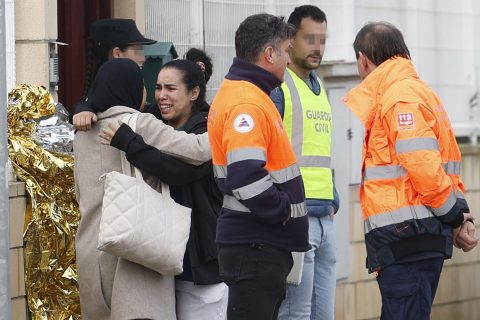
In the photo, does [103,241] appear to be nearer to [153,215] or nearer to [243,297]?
[153,215]

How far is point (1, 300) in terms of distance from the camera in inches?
191

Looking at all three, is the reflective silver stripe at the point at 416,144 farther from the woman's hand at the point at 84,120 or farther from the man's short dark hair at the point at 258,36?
A: the woman's hand at the point at 84,120

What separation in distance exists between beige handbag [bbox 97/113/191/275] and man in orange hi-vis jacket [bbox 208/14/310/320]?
39 centimetres

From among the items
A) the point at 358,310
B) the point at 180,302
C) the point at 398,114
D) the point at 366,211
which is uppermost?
the point at 398,114

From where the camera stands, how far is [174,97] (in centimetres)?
653

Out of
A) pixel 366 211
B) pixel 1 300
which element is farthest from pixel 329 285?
pixel 1 300

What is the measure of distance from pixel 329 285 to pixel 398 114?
1.43 meters

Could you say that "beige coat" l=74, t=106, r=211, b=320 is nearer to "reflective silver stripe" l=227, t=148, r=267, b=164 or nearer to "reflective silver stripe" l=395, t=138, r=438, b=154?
"reflective silver stripe" l=227, t=148, r=267, b=164

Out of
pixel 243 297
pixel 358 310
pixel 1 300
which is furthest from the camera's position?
pixel 358 310

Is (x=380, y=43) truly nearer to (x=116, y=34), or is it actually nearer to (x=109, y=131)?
(x=109, y=131)

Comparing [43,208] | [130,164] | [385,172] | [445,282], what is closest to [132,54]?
[43,208]

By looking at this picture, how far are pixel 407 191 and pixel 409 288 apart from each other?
1.49 ft

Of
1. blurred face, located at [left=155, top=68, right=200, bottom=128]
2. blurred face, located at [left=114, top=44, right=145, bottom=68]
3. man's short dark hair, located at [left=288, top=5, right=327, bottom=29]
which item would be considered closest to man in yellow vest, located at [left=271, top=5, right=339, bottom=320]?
man's short dark hair, located at [left=288, top=5, right=327, bottom=29]

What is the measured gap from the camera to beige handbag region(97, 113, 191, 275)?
6.00m
